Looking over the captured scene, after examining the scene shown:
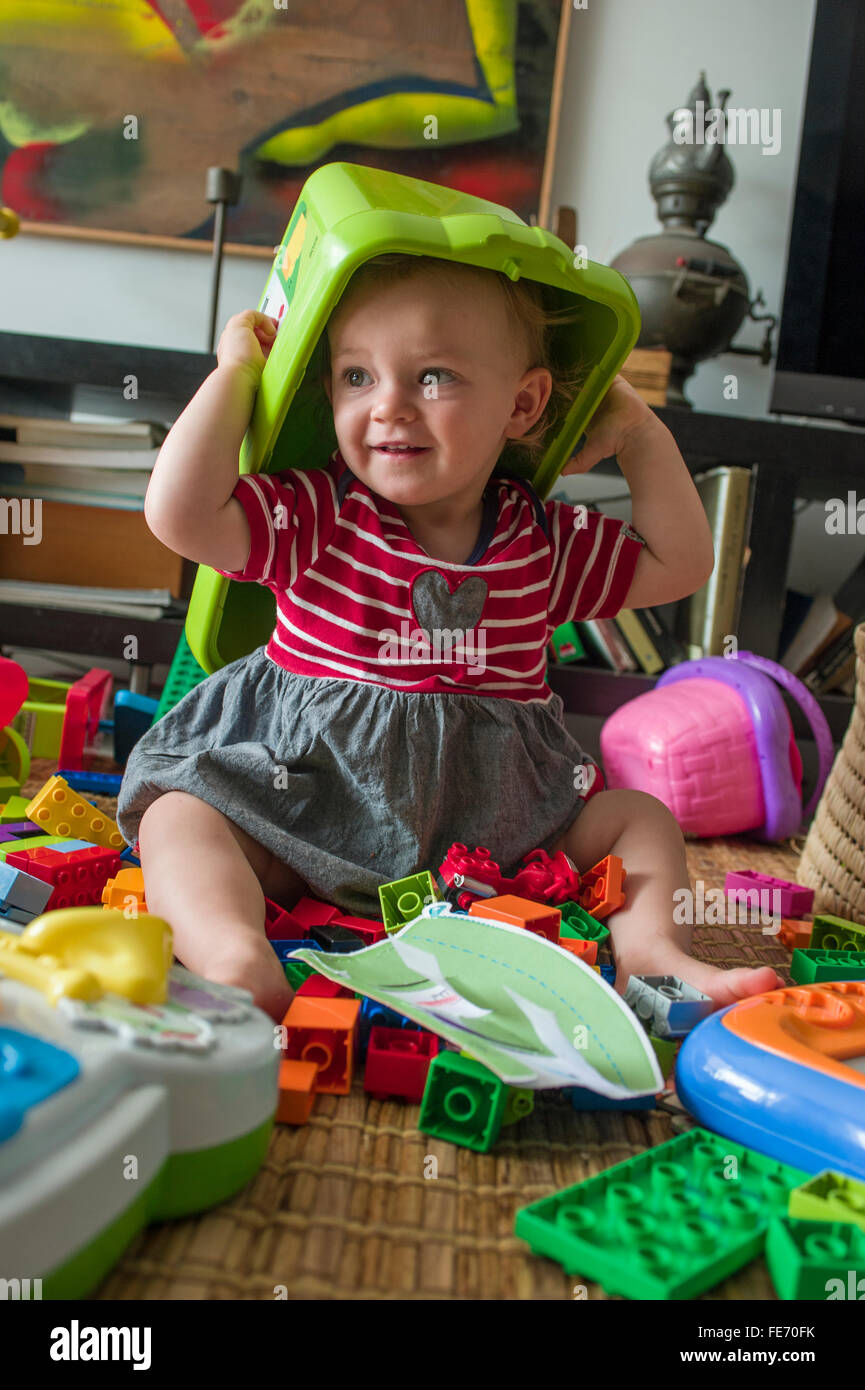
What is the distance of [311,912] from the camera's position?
81 centimetres

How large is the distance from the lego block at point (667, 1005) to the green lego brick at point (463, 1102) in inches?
5.7

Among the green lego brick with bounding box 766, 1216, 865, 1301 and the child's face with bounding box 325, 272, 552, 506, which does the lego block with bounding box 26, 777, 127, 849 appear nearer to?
the child's face with bounding box 325, 272, 552, 506

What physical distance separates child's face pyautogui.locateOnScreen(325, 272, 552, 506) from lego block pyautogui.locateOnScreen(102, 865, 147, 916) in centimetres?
33

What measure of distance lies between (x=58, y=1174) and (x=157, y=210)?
1.73 metres

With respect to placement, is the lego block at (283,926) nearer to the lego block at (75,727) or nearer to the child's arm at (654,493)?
the child's arm at (654,493)

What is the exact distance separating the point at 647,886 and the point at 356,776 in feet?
0.74

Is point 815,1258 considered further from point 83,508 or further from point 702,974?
point 83,508

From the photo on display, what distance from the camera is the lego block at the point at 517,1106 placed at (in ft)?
1.82

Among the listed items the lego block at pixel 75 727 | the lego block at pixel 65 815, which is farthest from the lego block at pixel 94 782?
the lego block at pixel 65 815

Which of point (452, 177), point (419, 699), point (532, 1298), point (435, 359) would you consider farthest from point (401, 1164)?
point (452, 177)

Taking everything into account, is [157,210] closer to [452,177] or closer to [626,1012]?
[452,177]

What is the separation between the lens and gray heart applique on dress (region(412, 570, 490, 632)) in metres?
0.86

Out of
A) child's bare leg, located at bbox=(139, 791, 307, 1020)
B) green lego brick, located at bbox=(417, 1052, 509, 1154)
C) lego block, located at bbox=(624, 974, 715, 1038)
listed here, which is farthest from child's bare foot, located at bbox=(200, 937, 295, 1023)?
lego block, located at bbox=(624, 974, 715, 1038)

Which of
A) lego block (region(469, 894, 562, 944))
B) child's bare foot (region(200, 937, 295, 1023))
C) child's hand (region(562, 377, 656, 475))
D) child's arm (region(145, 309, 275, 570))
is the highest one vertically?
child's hand (region(562, 377, 656, 475))
